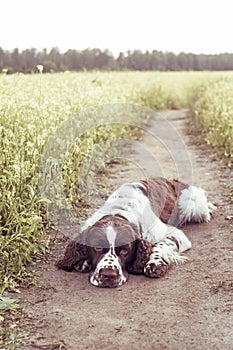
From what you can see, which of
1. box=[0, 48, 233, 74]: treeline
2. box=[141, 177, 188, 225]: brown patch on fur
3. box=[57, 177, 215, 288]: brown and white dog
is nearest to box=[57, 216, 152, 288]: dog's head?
box=[57, 177, 215, 288]: brown and white dog

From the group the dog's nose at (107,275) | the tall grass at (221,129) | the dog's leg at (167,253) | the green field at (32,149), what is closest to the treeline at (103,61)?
the green field at (32,149)

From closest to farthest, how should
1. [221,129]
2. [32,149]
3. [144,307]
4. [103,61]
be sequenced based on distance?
[144,307]
[32,149]
[221,129]
[103,61]

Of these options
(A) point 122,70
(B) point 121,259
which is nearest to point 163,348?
(B) point 121,259

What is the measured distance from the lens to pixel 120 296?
395 cm

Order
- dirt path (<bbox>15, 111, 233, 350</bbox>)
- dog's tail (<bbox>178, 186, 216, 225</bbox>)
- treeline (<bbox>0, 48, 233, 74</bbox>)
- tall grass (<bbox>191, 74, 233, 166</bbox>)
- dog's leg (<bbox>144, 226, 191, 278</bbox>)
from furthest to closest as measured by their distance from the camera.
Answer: treeline (<bbox>0, 48, 233, 74</bbox>)
tall grass (<bbox>191, 74, 233, 166</bbox>)
dog's tail (<bbox>178, 186, 216, 225</bbox>)
dog's leg (<bbox>144, 226, 191, 278</bbox>)
dirt path (<bbox>15, 111, 233, 350</bbox>)

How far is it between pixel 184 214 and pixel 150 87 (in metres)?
11.8

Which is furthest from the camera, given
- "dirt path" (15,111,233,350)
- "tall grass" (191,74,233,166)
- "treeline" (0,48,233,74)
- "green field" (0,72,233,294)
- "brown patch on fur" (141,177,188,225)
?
"treeline" (0,48,233,74)

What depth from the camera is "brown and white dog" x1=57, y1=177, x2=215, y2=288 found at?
13.6 ft

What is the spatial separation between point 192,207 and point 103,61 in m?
18.4

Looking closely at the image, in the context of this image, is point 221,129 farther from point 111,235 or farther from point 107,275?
point 107,275

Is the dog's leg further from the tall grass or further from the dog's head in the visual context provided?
the tall grass

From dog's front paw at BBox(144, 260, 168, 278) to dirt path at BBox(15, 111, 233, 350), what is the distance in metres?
0.05

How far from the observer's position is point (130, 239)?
4.27m

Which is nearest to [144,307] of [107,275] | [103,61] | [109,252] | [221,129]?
[107,275]
